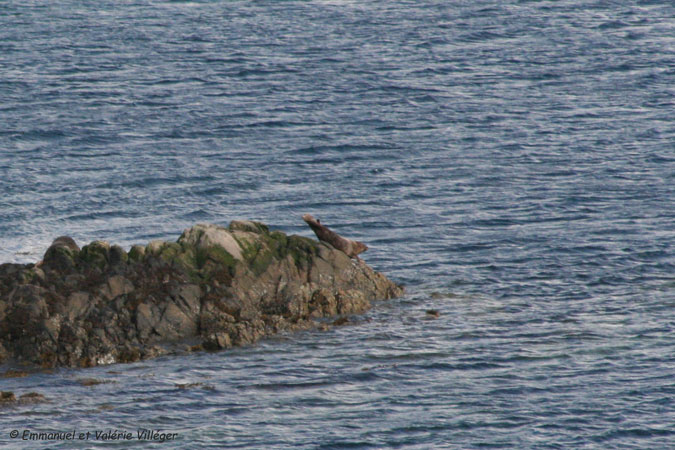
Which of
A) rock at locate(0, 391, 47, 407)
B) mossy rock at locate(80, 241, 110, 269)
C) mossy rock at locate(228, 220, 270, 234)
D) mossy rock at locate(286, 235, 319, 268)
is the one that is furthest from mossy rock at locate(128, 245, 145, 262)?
rock at locate(0, 391, 47, 407)

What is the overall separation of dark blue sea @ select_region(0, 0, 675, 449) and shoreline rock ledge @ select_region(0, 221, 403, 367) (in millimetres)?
958

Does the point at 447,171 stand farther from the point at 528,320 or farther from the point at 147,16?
the point at 147,16

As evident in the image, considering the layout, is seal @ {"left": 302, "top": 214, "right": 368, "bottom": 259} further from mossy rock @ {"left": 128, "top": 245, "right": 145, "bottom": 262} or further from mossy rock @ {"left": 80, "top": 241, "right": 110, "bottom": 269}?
mossy rock @ {"left": 80, "top": 241, "right": 110, "bottom": 269}

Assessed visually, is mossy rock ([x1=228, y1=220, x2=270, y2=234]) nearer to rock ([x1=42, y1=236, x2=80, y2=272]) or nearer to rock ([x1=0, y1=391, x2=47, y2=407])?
rock ([x1=42, y1=236, x2=80, y2=272])

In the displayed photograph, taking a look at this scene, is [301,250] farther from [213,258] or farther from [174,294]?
[174,294]

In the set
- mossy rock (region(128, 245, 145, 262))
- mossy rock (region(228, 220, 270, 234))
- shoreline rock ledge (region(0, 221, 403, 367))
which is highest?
mossy rock (region(228, 220, 270, 234))

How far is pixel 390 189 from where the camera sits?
46.7m

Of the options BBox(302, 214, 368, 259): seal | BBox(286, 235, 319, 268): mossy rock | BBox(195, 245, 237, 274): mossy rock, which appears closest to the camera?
BBox(195, 245, 237, 274): mossy rock

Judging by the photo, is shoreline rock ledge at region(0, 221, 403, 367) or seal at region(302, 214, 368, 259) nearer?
shoreline rock ledge at region(0, 221, 403, 367)

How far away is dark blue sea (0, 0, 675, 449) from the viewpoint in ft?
85.3

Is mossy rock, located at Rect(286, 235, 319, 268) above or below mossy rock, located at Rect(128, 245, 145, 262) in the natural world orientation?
below

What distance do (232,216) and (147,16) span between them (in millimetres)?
45373

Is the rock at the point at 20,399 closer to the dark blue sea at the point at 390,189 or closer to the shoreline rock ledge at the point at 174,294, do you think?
the dark blue sea at the point at 390,189

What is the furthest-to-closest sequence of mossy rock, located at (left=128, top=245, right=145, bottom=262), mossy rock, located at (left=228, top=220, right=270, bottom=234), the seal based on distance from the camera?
1. the seal
2. mossy rock, located at (left=228, top=220, right=270, bottom=234)
3. mossy rock, located at (left=128, top=245, right=145, bottom=262)
